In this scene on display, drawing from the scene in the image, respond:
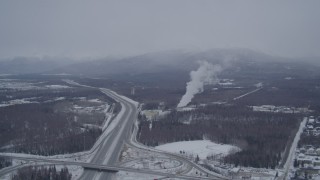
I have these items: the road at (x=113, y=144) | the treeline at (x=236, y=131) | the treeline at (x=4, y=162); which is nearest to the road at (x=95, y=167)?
the road at (x=113, y=144)

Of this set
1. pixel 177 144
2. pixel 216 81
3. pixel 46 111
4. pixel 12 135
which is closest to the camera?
pixel 177 144

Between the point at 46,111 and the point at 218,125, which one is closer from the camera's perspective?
the point at 218,125

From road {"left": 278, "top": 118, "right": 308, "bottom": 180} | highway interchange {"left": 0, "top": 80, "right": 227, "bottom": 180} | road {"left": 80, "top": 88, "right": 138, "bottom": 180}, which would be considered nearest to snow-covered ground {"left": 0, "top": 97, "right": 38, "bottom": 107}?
road {"left": 80, "top": 88, "right": 138, "bottom": 180}

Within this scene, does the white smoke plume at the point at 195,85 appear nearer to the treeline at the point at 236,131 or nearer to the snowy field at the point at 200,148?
the treeline at the point at 236,131

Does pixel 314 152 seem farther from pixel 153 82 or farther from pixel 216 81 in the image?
pixel 153 82

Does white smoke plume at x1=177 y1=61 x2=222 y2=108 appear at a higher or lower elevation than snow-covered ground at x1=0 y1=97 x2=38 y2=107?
higher

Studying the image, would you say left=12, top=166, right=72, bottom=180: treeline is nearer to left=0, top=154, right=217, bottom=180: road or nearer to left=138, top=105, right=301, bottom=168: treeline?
left=0, top=154, right=217, bottom=180: road

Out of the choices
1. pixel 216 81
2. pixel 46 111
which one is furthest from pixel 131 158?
pixel 216 81
